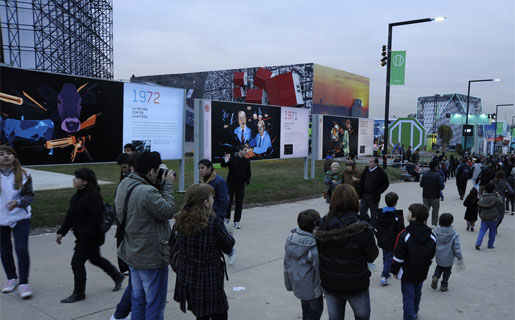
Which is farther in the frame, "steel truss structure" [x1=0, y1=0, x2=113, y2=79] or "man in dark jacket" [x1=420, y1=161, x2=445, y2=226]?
"steel truss structure" [x1=0, y1=0, x2=113, y2=79]

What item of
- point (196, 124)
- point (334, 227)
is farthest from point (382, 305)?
point (196, 124)

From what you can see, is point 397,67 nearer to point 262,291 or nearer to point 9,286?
point 262,291

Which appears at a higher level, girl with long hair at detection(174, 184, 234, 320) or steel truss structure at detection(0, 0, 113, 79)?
steel truss structure at detection(0, 0, 113, 79)

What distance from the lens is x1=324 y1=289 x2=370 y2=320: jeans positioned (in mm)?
3250

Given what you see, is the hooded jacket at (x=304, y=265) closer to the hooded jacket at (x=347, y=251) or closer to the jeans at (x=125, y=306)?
the hooded jacket at (x=347, y=251)

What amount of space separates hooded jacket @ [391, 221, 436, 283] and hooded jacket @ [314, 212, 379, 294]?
40.9 inches

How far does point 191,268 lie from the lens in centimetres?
306

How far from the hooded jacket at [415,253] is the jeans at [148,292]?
232cm

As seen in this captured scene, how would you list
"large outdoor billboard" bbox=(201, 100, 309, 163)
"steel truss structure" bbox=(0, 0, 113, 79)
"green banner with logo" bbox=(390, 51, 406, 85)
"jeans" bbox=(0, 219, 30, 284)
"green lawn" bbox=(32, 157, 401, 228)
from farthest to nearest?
1. "steel truss structure" bbox=(0, 0, 113, 79)
2. "green banner with logo" bbox=(390, 51, 406, 85)
3. "large outdoor billboard" bbox=(201, 100, 309, 163)
4. "green lawn" bbox=(32, 157, 401, 228)
5. "jeans" bbox=(0, 219, 30, 284)

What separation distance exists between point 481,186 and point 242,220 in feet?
23.7

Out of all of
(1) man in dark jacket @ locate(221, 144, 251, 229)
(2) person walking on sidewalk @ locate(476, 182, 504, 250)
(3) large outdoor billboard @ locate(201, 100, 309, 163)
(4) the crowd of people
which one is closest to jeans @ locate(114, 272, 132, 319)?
(4) the crowd of people

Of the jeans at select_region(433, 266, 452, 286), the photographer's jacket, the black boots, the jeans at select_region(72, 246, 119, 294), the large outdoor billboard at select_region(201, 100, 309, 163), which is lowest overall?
the black boots

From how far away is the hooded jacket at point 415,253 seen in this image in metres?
4.04

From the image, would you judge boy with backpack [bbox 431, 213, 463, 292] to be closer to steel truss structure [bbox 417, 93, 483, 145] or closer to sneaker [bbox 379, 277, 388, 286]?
sneaker [bbox 379, 277, 388, 286]
